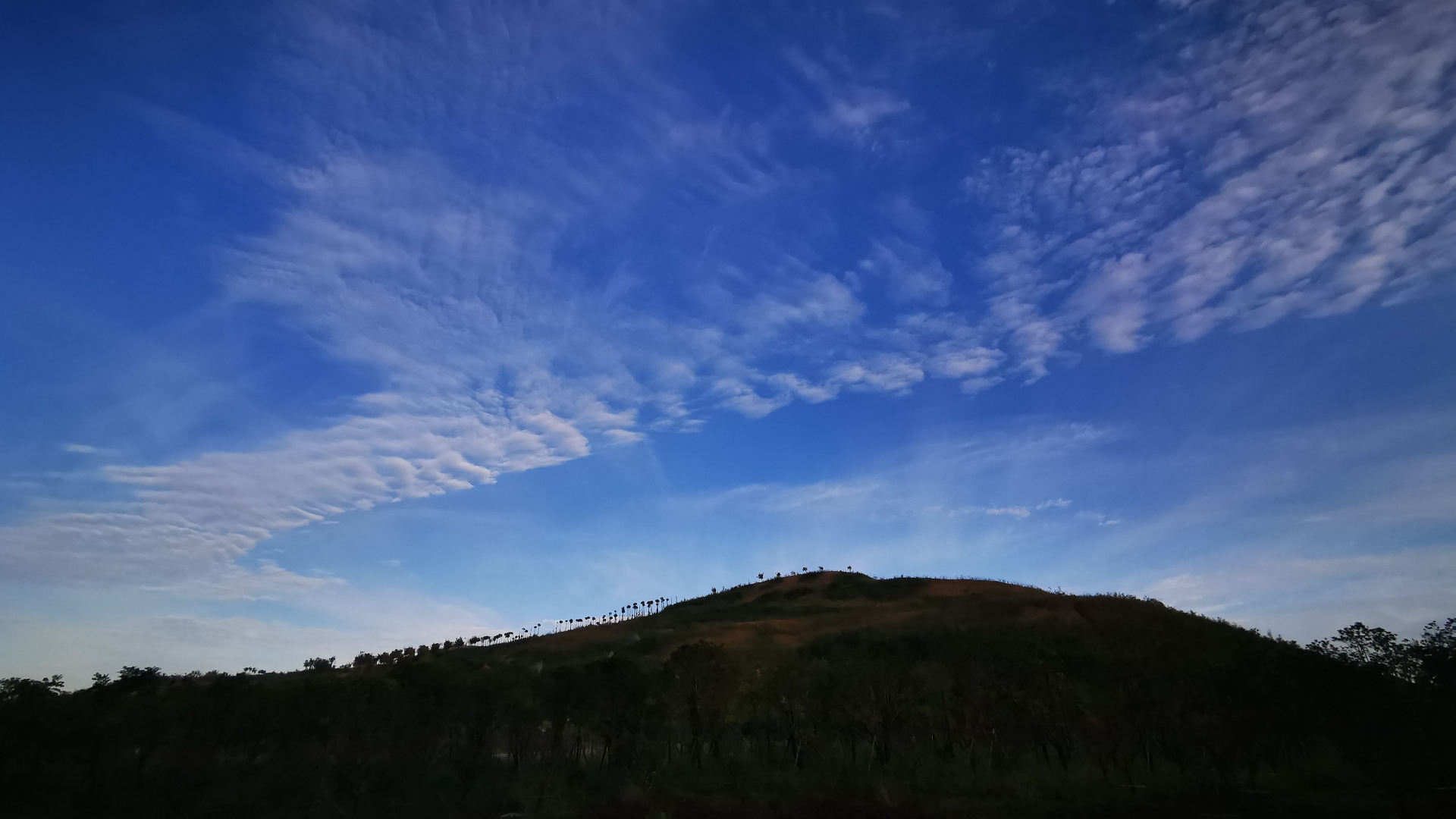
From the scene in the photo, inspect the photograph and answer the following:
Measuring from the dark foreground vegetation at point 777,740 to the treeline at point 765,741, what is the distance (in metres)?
0.12

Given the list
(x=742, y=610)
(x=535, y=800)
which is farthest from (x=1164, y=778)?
(x=742, y=610)

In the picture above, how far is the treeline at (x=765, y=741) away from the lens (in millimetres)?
22000

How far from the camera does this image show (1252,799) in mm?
20312

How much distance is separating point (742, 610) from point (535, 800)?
64471mm

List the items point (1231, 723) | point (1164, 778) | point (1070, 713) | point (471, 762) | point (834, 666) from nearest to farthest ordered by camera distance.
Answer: point (1164, 778)
point (1231, 723)
point (471, 762)
point (1070, 713)
point (834, 666)

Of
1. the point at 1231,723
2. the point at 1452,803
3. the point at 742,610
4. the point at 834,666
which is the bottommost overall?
the point at 1452,803

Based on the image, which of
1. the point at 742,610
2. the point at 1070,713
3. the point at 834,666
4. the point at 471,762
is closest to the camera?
the point at 471,762

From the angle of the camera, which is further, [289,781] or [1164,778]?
[289,781]

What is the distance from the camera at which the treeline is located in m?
22.0

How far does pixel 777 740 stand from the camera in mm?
33469

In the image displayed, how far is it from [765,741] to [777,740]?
1.81 ft

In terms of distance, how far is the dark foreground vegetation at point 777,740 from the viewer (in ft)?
71.9

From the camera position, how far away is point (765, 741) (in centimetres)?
3356

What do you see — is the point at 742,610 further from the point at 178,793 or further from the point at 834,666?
the point at 178,793
